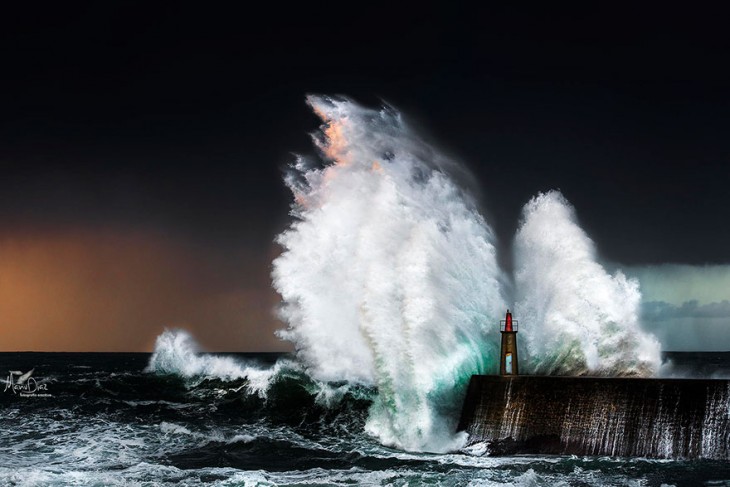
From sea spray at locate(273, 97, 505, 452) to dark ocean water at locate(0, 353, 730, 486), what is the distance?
113 cm

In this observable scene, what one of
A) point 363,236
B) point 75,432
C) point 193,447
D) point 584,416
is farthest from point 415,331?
point 75,432

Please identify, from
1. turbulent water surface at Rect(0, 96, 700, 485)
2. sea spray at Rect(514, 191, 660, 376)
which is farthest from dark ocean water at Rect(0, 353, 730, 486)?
sea spray at Rect(514, 191, 660, 376)

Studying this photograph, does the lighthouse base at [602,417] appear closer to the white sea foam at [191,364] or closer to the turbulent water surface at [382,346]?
the turbulent water surface at [382,346]

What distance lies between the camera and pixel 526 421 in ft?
48.0

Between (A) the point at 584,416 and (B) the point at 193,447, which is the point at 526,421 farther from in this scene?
(B) the point at 193,447

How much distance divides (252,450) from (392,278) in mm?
5014

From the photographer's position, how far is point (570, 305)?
709 inches

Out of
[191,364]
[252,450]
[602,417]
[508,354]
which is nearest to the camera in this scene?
[602,417]

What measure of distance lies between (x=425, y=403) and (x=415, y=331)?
162 centimetres

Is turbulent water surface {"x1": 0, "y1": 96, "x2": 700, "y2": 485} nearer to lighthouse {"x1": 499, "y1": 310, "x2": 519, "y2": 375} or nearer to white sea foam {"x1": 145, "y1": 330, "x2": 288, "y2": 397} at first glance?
lighthouse {"x1": 499, "y1": 310, "x2": 519, "y2": 375}

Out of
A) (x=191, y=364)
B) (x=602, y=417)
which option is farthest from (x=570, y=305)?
(x=191, y=364)

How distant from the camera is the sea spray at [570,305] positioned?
1733cm

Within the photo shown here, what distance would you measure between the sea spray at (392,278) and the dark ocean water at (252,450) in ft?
3.71

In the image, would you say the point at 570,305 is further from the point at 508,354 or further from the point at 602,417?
the point at 602,417
